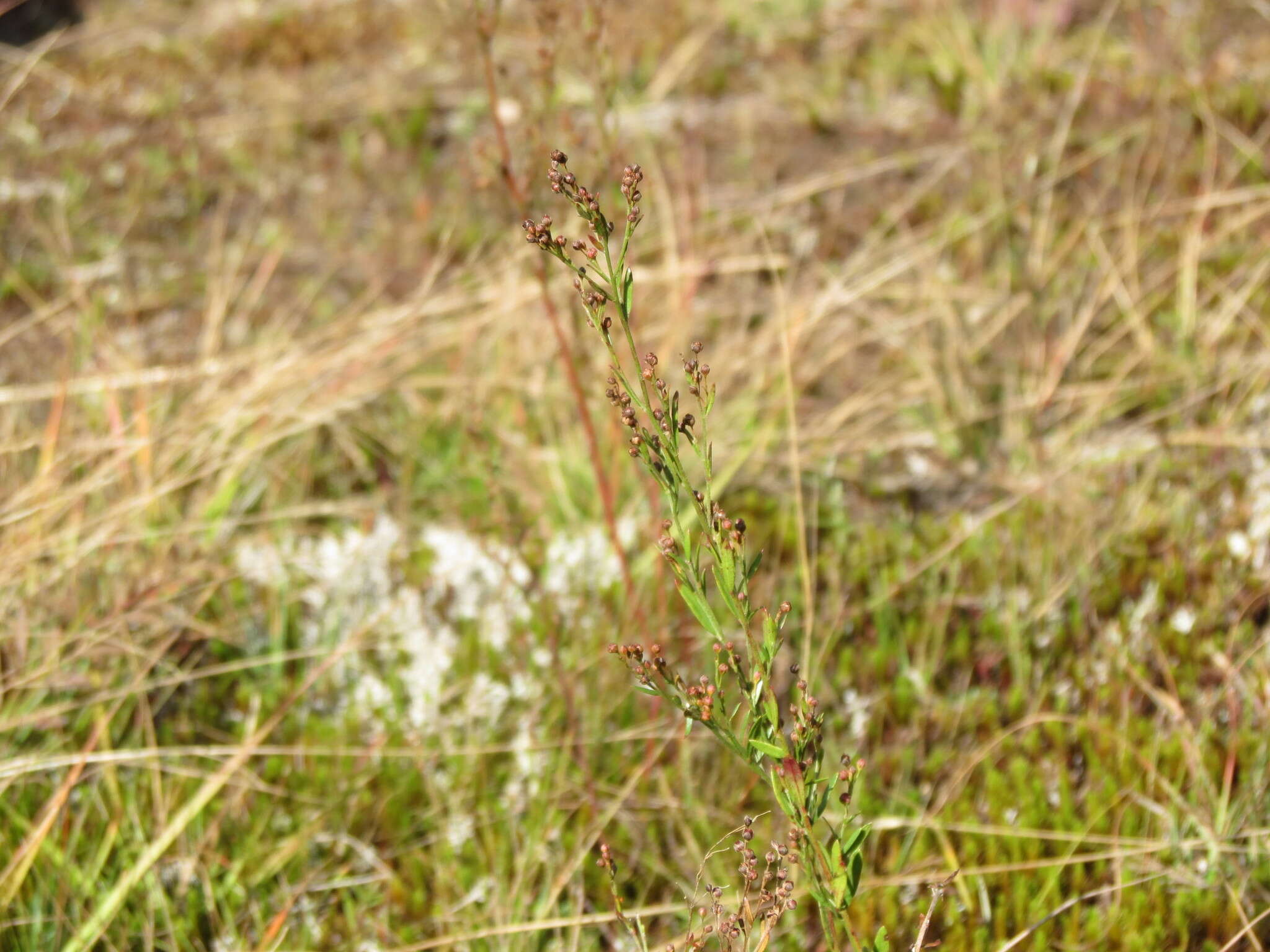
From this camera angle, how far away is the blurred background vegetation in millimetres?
2422

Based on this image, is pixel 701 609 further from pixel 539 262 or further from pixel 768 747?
pixel 539 262

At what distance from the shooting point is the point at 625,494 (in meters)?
3.44

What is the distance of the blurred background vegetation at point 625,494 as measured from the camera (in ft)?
7.95

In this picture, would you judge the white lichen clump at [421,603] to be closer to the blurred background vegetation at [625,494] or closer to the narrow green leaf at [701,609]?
the blurred background vegetation at [625,494]

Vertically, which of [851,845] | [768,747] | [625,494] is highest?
[768,747]

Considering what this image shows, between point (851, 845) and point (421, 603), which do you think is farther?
point (421, 603)

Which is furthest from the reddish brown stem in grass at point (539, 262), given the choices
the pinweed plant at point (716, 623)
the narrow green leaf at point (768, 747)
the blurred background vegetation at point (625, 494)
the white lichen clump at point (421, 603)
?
the narrow green leaf at point (768, 747)

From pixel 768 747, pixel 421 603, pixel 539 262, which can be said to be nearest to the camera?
pixel 768 747

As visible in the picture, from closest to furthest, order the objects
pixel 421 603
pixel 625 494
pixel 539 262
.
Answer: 1. pixel 539 262
2. pixel 421 603
3. pixel 625 494

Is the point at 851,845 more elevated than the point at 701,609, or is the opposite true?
the point at 701,609

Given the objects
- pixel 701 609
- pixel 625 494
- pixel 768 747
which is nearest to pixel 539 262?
pixel 625 494

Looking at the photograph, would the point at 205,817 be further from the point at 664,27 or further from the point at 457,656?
the point at 664,27

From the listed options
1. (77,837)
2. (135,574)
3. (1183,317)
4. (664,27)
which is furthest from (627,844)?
(664,27)

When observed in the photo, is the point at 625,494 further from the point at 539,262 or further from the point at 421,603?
the point at 539,262
